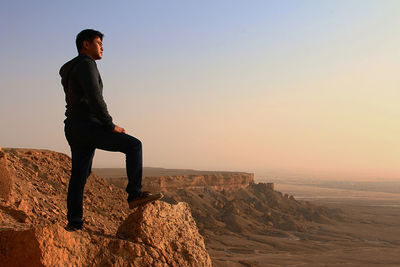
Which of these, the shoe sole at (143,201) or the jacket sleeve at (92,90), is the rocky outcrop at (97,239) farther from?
the jacket sleeve at (92,90)

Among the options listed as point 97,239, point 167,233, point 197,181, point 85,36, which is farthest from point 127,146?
point 197,181

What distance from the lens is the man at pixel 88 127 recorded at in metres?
2.91

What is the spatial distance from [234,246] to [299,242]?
6.06 m

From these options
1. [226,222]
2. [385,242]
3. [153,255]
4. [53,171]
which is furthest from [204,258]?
[385,242]

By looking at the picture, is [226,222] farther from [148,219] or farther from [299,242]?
[148,219]

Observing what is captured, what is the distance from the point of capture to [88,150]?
312cm

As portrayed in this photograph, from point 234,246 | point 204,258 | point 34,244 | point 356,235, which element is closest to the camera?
point 34,244

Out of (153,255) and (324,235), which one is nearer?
(153,255)

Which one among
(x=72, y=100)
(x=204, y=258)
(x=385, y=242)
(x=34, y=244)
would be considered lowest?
(x=385, y=242)

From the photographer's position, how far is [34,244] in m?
2.47

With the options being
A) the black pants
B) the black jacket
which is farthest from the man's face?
the black pants

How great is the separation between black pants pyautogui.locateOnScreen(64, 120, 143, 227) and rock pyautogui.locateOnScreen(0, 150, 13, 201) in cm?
144

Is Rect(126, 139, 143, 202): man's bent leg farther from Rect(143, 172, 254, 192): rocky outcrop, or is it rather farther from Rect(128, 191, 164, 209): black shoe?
Rect(143, 172, 254, 192): rocky outcrop

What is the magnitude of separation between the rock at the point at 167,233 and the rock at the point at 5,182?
5.58 ft
